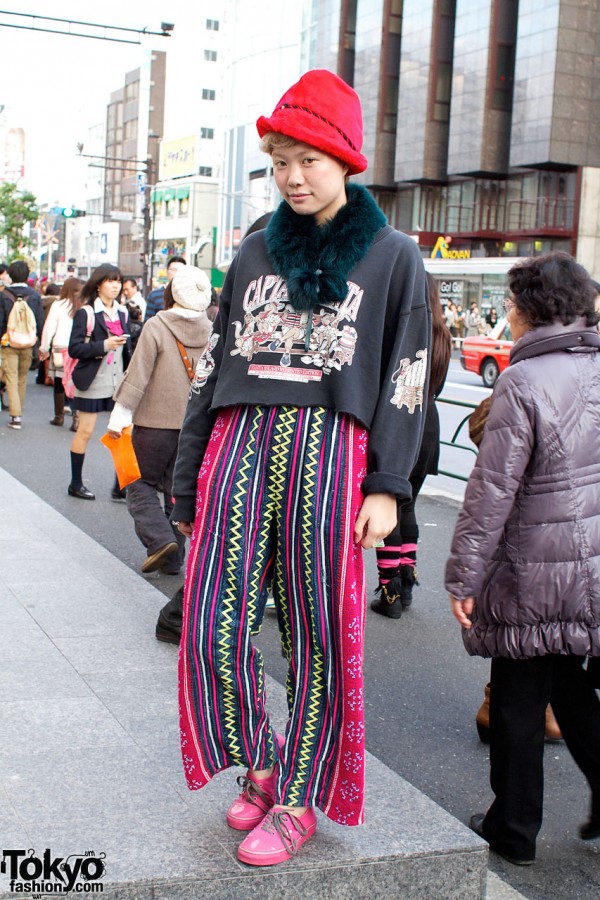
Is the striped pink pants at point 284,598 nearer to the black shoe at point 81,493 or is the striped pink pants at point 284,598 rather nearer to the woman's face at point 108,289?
the black shoe at point 81,493

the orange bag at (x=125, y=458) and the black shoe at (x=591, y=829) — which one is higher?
the orange bag at (x=125, y=458)

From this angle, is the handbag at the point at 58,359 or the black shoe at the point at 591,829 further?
the handbag at the point at 58,359

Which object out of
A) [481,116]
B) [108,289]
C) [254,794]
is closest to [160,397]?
[108,289]

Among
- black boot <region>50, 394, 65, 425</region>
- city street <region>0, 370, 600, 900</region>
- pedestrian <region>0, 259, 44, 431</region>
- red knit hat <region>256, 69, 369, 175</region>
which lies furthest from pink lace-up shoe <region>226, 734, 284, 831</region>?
black boot <region>50, 394, 65, 425</region>

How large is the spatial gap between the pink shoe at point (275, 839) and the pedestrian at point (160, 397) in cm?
355

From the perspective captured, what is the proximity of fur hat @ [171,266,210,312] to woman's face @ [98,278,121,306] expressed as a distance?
321 centimetres

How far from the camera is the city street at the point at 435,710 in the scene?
3.49 metres

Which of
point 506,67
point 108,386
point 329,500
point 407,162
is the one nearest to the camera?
point 329,500

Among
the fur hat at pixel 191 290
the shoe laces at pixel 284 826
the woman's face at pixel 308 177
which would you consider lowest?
the shoe laces at pixel 284 826

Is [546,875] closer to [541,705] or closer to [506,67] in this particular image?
[541,705]

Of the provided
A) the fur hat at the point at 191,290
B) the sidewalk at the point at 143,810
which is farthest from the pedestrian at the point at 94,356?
the sidewalk at the point at 143,810

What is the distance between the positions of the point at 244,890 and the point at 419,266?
160cm

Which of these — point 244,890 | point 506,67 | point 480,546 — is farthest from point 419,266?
point 506,67

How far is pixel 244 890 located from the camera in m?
2.79
